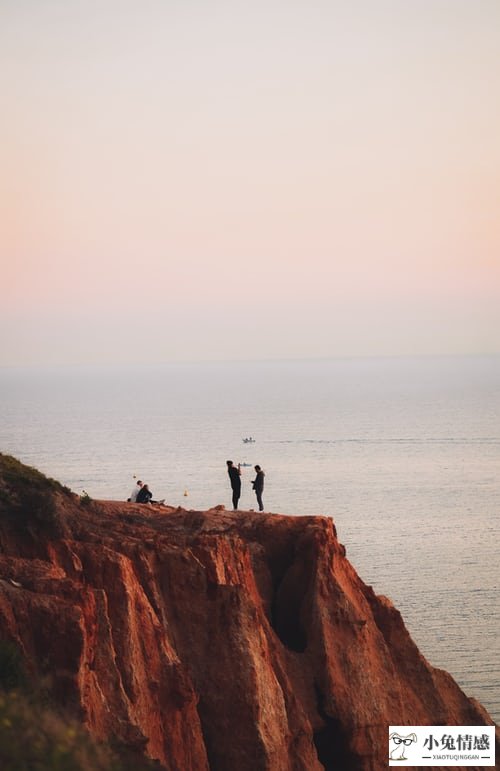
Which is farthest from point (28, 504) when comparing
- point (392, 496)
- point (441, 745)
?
point (392, 496)

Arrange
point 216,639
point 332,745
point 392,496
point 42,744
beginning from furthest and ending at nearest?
point 392,496, point 332,745, point 216,639, point 42,744

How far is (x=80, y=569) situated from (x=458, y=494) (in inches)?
4252

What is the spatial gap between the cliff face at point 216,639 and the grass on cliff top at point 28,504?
0.23 meters

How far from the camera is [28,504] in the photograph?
3228 centimetres

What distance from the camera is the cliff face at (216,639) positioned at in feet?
87.4

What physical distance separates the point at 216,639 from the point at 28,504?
5.65 meters

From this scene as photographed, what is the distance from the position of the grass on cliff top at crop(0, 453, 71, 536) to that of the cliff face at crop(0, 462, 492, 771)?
0.23 metres

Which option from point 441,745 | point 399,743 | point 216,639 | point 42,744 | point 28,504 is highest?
point 28,504

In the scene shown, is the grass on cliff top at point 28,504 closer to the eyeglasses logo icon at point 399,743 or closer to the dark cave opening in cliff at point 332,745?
the dark cave opening in cliff at point 332,745

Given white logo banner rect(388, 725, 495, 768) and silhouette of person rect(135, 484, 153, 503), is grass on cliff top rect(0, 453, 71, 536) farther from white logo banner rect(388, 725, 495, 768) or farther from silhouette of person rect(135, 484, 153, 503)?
white logo banner rect(388, 725, 495, 768)

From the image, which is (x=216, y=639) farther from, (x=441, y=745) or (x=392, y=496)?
(x=392, y=496)

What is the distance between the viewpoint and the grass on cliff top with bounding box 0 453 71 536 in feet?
104

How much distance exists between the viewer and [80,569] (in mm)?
30062

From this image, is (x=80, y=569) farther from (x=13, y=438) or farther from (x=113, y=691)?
(x=13, y=438)
